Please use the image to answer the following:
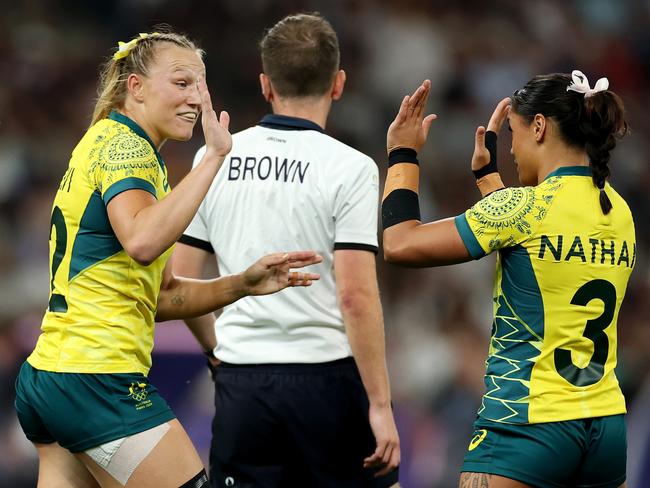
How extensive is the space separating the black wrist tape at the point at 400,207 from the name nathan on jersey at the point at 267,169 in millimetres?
568

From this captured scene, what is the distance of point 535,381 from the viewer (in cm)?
363

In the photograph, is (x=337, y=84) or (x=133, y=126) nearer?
(x=133, y=126)

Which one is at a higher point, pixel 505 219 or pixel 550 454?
pixel 505 219

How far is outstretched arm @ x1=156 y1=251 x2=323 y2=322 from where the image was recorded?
3.84 metres

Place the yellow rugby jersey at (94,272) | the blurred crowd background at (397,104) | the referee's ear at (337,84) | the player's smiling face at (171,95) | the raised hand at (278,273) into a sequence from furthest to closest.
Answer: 1. the blurred crowd background at (397,104)
2. the referee's ear at (337,84)
3. the player's smiling face at (171,95)
4. the raised hand at (278,273)
5. the yellow rugby jersey at (94,272)

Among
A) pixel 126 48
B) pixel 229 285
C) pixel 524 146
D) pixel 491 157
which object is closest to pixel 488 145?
pixel 491 157

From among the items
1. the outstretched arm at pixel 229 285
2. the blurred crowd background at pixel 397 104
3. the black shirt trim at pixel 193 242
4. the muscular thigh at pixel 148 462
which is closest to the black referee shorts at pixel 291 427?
the outstretched arm at pixel 229 285

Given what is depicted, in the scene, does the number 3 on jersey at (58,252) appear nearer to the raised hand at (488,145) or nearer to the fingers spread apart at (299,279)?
the fingers spread apart at (299,279)

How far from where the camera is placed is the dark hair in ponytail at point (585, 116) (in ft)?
12.3

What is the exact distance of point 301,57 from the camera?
15.1 feet

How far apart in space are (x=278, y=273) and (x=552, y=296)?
0.96 meters

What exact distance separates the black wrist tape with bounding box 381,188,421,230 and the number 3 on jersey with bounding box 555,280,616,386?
2.11 feet

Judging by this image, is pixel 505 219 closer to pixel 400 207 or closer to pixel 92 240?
pixel 400 207

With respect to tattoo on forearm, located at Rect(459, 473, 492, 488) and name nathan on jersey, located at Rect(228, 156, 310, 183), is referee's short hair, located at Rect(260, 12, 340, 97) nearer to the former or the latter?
name nathan on jersey, located at Rect(228, 156, 310, 183)
